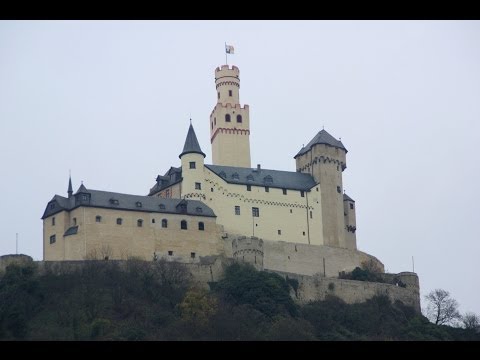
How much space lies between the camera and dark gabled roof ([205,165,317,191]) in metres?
63.1

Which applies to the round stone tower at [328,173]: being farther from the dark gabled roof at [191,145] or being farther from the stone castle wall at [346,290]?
the dark gabled roof at [191,145]

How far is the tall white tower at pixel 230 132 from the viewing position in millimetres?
67812

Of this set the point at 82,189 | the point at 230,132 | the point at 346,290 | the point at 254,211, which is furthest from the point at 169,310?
the point at 230,132

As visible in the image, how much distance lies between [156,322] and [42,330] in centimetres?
606

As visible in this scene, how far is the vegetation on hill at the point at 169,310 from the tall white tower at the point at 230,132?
11.8m

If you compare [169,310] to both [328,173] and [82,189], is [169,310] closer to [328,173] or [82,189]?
[82,189]

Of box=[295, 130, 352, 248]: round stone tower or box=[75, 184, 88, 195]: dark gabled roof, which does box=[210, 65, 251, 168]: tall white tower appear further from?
box=[75, 184, 88, 195]: dark gabled roof

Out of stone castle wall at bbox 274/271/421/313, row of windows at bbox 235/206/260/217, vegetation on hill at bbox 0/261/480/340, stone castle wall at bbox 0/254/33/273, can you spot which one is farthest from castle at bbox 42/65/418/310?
stone castle wall at bbox 0/254/33/273

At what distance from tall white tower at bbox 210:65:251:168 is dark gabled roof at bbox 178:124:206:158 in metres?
4.33

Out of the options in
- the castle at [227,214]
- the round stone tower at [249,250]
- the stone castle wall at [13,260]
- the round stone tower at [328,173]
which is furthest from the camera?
the round stone tower at [328,173]

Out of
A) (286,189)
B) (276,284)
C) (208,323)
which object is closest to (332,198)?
(286,189)

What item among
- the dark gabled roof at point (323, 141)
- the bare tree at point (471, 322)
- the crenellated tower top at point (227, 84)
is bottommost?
the bare tree at point (471, 322)

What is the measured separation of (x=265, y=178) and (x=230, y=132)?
19.2 feet

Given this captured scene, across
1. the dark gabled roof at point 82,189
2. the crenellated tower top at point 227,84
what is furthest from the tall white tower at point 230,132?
the dark gabled roof at point 82,189
